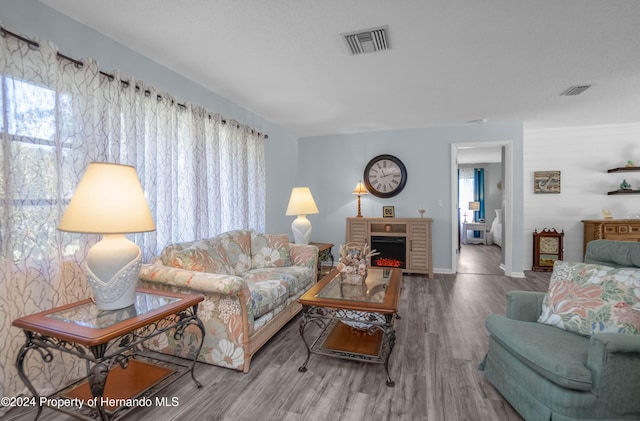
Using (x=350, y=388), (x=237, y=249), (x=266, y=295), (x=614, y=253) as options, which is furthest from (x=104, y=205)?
(x=614, y=253)

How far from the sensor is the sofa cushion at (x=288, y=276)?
9.29 feet

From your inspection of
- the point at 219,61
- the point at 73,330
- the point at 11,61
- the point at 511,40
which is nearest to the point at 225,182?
the point at 219,61

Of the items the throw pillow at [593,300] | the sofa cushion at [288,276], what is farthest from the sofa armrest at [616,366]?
the sofa cushion at [288,276]

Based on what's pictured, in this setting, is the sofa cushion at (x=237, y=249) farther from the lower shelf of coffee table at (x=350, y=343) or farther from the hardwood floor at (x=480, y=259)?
the hardwood floor at (x=480, y=259)

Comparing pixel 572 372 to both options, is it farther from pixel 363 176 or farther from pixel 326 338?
pixel 363 176

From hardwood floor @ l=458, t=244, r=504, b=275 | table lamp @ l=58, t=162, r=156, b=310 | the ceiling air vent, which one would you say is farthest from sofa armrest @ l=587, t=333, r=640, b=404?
hardwood floor @ l=458, t=244, r=504, b=275

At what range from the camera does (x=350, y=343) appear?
2330 millimetres

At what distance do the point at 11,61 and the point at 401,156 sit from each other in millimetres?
4695

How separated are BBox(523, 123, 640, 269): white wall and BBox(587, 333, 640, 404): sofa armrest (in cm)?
445

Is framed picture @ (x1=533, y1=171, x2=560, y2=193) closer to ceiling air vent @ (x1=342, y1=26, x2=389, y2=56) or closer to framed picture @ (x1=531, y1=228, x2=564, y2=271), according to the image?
framed picture @ (x1=531, y1=228, x2=564, y2=271)

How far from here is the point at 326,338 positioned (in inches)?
96.3

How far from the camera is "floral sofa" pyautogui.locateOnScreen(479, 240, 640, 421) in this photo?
1356 mm

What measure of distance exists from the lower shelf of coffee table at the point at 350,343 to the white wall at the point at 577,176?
430 cm

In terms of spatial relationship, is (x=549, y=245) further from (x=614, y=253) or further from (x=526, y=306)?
(x=526, y=306)
